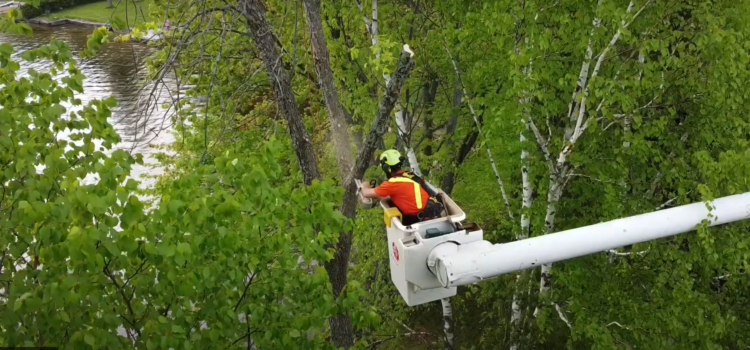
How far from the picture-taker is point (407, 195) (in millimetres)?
5562

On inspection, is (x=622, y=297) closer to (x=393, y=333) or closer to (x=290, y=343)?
(x=393, y=333)

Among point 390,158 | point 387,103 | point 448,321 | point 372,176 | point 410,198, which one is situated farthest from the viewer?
point 448,321

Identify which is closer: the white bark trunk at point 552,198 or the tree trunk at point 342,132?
the tree trunk at point 342,132

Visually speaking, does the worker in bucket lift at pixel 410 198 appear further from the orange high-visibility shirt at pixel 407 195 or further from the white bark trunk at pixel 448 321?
the white bark trunk at pixel 448 321

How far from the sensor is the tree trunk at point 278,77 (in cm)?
566

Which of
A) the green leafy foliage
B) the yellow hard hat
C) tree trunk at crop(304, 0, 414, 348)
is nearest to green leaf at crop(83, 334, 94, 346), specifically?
the green leafy foliage

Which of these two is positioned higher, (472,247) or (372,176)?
(472,247)

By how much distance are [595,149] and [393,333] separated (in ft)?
18.4

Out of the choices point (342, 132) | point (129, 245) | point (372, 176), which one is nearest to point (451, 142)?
point (372, 176)

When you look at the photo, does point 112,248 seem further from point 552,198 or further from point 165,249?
point 552,198

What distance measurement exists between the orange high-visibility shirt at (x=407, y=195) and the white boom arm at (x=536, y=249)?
87 cm

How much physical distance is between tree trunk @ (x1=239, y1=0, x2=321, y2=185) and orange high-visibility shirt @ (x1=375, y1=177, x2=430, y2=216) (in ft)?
4.03

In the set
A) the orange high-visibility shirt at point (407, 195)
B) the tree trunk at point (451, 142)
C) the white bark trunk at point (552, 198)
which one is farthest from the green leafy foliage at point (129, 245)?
the tree trunk at point (451, 142)

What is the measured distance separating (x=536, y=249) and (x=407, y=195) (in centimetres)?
136
